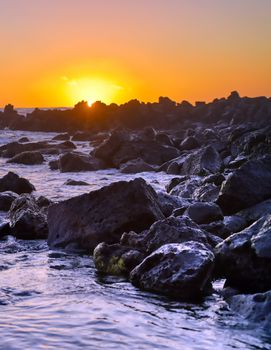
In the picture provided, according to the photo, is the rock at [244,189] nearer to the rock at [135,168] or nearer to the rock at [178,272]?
the rock at [178,272]

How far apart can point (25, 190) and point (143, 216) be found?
30.9 ft

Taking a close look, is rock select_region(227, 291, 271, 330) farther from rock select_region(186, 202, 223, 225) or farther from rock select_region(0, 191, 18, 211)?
rock select_region(0, 191, 18, 211)

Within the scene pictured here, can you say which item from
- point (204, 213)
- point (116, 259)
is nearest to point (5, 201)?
point (204, 213)

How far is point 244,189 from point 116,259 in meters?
4.31

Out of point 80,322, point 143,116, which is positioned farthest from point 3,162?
point 143,116

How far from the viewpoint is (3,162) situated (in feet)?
106

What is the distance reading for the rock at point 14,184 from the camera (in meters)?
18.3

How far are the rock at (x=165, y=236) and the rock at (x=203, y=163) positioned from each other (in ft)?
42.5

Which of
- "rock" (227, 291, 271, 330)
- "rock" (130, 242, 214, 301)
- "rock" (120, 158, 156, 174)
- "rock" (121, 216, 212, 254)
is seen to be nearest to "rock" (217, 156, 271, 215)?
"rock" (121, 216, 212, 254)

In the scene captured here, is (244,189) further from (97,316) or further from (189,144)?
(189,144)

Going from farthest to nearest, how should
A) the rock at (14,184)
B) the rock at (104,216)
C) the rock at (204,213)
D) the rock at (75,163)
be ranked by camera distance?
the rock at (75,163) < the rock at (14,184) < the rock at (204,213) < the rock at (104,216)

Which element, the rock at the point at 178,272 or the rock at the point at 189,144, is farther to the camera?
the rock at the point at 189,144

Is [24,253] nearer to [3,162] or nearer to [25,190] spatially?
[25,190]

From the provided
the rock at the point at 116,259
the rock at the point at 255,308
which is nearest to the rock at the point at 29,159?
the rock at the point at 116,259
